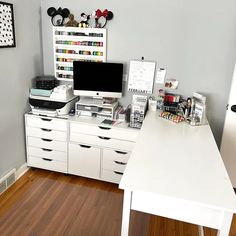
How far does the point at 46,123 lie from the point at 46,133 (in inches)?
4.6

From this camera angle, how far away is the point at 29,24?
104 inches

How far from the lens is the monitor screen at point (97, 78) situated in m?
2.60

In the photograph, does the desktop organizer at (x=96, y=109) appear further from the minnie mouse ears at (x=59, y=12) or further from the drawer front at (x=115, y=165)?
the minnie mouse ears at (x=59, y=12)

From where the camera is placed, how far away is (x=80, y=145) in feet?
8.69

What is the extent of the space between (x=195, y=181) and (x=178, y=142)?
20.9 inches

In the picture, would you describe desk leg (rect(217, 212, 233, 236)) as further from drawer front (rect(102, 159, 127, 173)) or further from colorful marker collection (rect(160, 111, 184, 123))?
drawer front (rect(102, 159, 127, 173))

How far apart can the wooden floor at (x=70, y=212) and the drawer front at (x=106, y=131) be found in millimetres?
579

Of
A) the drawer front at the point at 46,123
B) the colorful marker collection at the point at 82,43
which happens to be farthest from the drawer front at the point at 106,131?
the colorful marker collection at the point at 82,43

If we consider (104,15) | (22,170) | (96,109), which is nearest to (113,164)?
(96,109)

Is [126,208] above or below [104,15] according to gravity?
below

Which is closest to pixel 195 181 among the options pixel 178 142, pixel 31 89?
pixel 178 142

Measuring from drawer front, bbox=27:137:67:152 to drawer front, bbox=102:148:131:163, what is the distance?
0.48 metres

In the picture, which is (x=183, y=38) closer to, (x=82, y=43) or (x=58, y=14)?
(x=82, y=43)

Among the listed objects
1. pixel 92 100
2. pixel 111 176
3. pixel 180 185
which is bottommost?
pixel 111 176
